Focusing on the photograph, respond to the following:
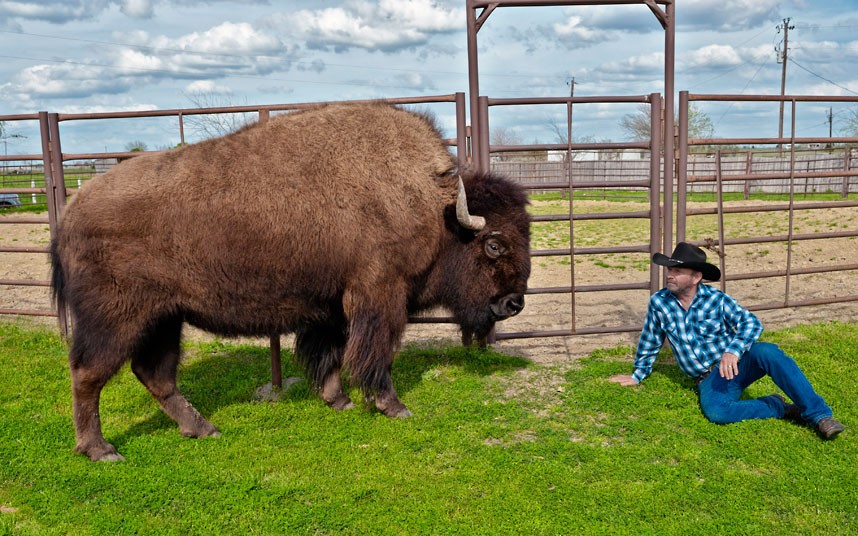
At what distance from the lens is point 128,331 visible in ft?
16.2

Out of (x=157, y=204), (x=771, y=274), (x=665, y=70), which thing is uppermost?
(x=665, y=70)

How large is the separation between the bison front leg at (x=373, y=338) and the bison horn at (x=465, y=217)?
83 cm

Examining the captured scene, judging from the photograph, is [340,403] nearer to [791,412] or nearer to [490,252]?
[490,252]

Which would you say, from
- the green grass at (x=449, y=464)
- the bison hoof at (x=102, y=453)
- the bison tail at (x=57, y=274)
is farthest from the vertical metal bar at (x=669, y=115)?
the bison tail at (x=57, y=274)

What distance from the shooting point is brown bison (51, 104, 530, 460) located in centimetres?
495

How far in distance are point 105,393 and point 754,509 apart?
221 inches

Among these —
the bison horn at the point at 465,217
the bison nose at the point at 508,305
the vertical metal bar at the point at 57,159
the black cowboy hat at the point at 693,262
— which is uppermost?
the vertical metal bar at the point at 57,159

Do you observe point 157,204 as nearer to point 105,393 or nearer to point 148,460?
point 148,460

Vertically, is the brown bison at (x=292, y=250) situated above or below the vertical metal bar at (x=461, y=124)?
below

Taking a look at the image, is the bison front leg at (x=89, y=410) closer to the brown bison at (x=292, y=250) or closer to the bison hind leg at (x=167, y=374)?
the brown bison at (x=292, y=250)

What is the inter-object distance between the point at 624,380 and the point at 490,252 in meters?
1.72

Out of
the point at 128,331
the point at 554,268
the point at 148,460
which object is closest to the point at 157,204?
the point at 128,331

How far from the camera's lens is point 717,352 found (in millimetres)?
5637

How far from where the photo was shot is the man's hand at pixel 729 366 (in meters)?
5.18
